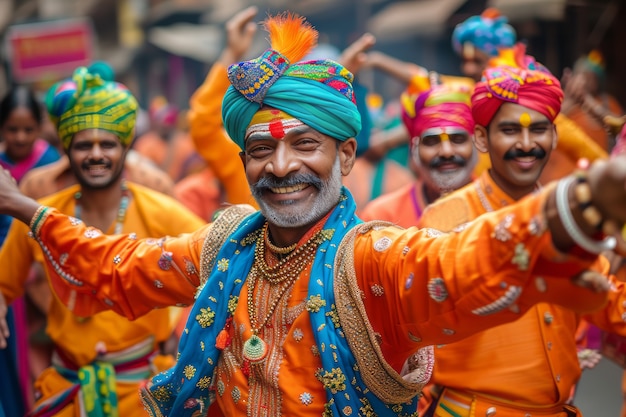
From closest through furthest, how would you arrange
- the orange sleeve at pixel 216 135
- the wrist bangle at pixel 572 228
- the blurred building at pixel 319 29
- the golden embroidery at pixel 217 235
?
the wrist bangle at pixel 572 228
the golden embroidery at pixel 217 235
the orange sleeve at pixel 216 135
the blurred building at pixel 319 29

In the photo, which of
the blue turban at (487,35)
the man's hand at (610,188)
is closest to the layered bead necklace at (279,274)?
the man's hand at (610,188)

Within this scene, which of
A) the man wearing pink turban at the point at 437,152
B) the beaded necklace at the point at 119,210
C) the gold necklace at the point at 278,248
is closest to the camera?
the gold necklace at the point at 278,248

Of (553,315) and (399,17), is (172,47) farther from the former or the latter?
(553,315)

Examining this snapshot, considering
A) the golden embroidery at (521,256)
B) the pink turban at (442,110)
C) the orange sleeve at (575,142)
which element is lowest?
the golden embroidery at (521,256)

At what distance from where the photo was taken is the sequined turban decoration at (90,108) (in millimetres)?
5020

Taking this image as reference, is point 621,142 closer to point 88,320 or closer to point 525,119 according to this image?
point 525,119

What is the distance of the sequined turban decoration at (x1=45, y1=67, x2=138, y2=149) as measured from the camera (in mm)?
5020

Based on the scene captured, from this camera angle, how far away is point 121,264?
3814 mm

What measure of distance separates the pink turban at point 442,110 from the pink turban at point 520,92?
107cm

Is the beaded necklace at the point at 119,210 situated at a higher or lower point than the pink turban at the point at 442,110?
lower

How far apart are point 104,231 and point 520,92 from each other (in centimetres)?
223

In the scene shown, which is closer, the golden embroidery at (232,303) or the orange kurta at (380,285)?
the orange kurta at (380,285)

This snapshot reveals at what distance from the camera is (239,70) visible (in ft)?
11.0

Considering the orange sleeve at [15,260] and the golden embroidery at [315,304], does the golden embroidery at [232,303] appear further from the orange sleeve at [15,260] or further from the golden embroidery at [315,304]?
the orange sleeve at [15,260]
